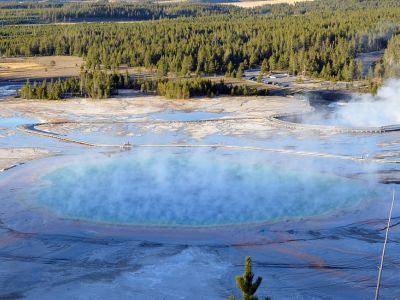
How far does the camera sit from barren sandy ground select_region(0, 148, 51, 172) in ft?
82.8

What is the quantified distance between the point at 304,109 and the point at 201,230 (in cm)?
1822

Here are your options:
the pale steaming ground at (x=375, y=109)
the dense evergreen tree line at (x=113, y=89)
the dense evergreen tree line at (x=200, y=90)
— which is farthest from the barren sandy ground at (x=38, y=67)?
the pale steaming ground at (x=375, y=109)

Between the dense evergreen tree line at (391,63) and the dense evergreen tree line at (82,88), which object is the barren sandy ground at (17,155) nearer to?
the dense evergreen tree line at (82,88)

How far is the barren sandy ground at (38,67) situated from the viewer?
49.9m

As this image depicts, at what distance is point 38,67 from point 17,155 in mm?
29009

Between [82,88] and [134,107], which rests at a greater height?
[82,88]

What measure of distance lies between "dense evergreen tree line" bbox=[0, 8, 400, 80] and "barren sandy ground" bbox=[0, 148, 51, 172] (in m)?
20.9

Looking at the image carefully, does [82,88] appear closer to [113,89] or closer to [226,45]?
[113,89]

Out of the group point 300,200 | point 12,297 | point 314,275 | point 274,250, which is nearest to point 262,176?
point 300,200

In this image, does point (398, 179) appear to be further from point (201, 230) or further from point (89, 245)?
point (89, 245)

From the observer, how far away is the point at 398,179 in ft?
73.8

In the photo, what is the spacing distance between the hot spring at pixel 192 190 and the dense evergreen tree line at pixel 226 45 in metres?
22.4

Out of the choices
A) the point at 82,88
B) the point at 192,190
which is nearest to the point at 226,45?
the point at 82,88

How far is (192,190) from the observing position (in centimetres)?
2173
